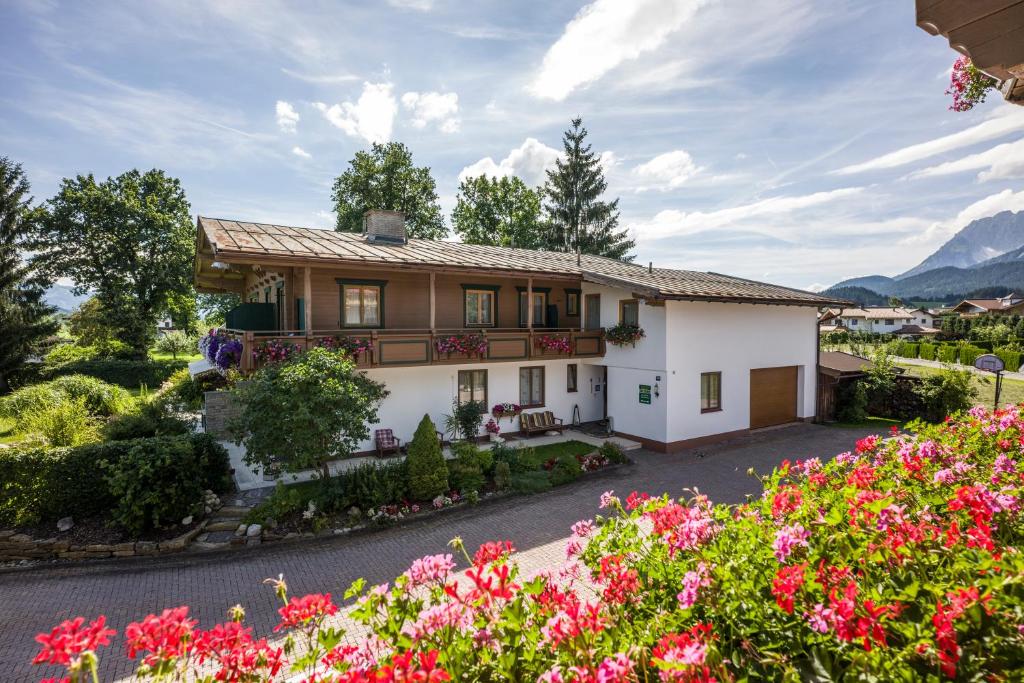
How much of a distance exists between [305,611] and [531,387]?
57.0 feet

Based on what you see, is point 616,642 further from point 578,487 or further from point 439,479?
point 578,487

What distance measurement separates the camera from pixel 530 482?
13.7m

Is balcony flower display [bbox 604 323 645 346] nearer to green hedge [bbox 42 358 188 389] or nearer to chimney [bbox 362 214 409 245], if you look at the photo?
chimney [bbox 362 214 409 245]

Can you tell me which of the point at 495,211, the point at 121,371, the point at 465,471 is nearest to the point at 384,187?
the point at 495,211

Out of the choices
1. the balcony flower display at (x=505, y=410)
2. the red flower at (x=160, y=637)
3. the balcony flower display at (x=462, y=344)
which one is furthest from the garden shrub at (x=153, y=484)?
the red flower at (x=160, y=637)

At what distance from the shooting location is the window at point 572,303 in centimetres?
2220

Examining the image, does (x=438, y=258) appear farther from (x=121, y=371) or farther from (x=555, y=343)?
(x=121, y=371)

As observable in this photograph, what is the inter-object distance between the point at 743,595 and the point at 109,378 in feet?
139

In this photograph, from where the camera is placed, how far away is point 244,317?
18266 millimetres

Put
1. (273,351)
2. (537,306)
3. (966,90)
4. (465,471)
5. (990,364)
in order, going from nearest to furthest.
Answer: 1. (966,90)
2. (465,471)
3. (273,351)
4. (990,364)
5. (537,306)

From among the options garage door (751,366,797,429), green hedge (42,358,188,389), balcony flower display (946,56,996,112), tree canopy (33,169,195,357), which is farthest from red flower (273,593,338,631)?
tree canopy (33,169,195,357)

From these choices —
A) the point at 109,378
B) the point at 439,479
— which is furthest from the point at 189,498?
the point at 109,378

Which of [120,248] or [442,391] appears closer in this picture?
[442,391]

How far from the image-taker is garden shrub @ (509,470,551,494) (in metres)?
13.5
